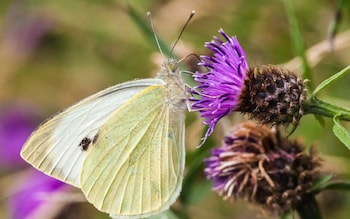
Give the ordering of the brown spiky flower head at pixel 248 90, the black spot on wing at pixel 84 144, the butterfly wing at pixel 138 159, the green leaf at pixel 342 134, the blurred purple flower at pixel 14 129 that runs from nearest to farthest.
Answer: the green leaf at pixel 342 134
the brown spiky flower head at pixel 248 90
the butterfly wing at pixel 138 159
the black spot on wing at pixel 84 144
the blurred purple flower at pixel 14 129

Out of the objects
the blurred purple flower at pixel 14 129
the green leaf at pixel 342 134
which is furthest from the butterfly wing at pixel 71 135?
the blurred purple flower at pixel 14 129

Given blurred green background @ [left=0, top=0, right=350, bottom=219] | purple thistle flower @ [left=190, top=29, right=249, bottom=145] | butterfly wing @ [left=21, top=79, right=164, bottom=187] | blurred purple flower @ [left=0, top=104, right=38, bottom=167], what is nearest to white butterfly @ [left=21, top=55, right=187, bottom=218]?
butterfly wing @ [left=21, top=79, right=164, bottom=187]

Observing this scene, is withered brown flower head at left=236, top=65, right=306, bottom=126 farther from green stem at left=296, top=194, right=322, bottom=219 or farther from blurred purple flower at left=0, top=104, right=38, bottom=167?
blurred purple flower at left=0, top=104, right=38, bottom=167

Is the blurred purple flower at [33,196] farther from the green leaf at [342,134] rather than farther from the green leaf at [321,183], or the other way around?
the green leaf at [342,134]

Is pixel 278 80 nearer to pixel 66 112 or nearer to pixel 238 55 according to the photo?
pixel 238 55

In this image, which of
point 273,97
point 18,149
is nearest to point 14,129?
point 18,149

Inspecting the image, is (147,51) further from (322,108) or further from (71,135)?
(322,108)
